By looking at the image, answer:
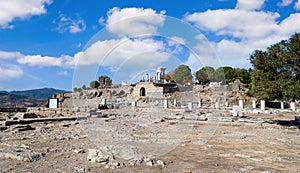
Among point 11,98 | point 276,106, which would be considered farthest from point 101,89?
point 276,106

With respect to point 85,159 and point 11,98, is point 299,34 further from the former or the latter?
point 11,98

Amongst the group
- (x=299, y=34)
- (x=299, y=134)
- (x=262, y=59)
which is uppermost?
(x=299, y=34)

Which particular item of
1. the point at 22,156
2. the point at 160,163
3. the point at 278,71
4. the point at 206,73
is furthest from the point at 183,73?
the point at 22,156

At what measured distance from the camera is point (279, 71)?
16.8m

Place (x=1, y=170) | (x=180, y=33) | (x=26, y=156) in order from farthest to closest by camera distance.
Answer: (x=180, y=33)
(x=26, y=156)
(x=1, y=170)

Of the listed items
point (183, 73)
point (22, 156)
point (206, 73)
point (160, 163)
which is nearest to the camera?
point (160, 163)

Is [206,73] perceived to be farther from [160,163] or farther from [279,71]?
[160,163]

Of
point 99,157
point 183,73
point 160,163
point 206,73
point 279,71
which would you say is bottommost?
point 160,163

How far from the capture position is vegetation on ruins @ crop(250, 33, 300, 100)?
15664mm

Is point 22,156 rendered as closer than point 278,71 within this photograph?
Yes

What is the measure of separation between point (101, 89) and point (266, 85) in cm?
6341

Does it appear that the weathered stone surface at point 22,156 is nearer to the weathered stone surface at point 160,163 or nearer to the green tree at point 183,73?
the weathered stone surface at point 160,163

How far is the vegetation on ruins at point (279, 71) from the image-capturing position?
1566 centimetres

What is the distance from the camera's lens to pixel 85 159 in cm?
758
